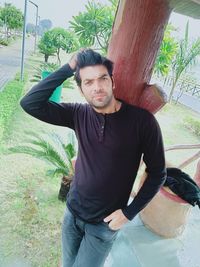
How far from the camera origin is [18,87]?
346 inches

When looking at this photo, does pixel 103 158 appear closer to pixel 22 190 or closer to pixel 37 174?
pixel 22 190

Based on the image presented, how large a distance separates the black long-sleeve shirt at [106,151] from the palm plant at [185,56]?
8.26 meters

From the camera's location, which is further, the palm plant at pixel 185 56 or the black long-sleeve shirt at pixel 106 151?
the palm plant at pixel 185 56

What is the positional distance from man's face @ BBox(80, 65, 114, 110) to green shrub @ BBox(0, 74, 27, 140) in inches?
164

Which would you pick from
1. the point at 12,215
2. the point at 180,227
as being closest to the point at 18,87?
the point at 12,215

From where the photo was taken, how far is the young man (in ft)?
5.04

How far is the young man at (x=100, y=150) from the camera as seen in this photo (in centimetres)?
154

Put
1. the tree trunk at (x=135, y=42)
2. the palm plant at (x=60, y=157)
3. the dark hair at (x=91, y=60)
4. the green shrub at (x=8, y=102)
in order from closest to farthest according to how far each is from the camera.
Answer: the tree trunk at (x=135, y=42), the dark hair at (x=91, y=60), the palm plant at (x=60, y=157), the green shrub at (x=8, y=102)

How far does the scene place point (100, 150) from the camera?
1.61 metres

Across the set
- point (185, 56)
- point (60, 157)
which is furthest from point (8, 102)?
point (185, 56)

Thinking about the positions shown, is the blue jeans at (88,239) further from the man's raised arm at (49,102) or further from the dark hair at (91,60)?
the dark hair at (91,60)

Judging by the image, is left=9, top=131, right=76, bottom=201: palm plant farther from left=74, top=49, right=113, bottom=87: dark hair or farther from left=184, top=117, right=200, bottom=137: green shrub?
left=184, top=117, right=200, bottom=137: green shrub

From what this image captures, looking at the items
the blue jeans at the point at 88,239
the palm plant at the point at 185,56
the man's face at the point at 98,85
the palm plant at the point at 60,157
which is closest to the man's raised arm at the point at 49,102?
the man's face at the point at 98,85

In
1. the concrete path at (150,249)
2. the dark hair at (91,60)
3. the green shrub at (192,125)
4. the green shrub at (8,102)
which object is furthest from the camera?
the green shrub at (192,125)
